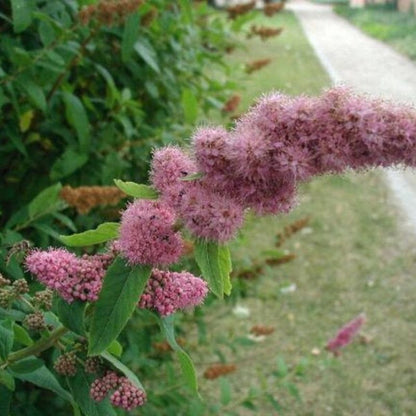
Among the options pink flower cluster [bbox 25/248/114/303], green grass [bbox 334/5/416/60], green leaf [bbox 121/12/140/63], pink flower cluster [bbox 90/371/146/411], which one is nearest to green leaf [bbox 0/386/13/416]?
pink flower cluster [bbox 90/371/146/411]

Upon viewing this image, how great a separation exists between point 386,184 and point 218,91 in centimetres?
451

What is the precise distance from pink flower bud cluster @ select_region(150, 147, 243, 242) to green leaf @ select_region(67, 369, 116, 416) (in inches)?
18.6

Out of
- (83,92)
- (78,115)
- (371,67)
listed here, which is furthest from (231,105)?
(371,67)

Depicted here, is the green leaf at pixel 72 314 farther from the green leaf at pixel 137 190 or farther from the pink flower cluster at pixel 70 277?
the green leaf at pixel 137 190

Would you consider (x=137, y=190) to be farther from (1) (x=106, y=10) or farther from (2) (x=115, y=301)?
(1) (x=106, y=10)

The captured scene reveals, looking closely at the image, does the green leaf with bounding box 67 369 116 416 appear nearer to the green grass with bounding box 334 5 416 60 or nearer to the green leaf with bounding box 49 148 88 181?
the green leaf with bounding box 49 148 88 181

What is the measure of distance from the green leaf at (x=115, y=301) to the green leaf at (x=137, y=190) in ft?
0.40

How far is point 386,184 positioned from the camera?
763 centimetres

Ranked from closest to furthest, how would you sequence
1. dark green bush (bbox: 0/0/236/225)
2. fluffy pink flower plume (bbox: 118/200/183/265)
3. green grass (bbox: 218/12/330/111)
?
fluffy pink flower plume (bbox: 118/200/183/265)
dark green bush (bbox: 0/0/236/225)
green grass (bbox: 218/12/330/111)

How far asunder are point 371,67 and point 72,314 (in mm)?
14144

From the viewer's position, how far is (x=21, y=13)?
84.0 inches

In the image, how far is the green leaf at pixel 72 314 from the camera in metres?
1.34

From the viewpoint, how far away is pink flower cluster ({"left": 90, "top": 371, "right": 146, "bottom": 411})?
142 cm

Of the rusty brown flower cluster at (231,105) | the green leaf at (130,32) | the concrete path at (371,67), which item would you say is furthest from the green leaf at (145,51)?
the concrete path at (371,67)
